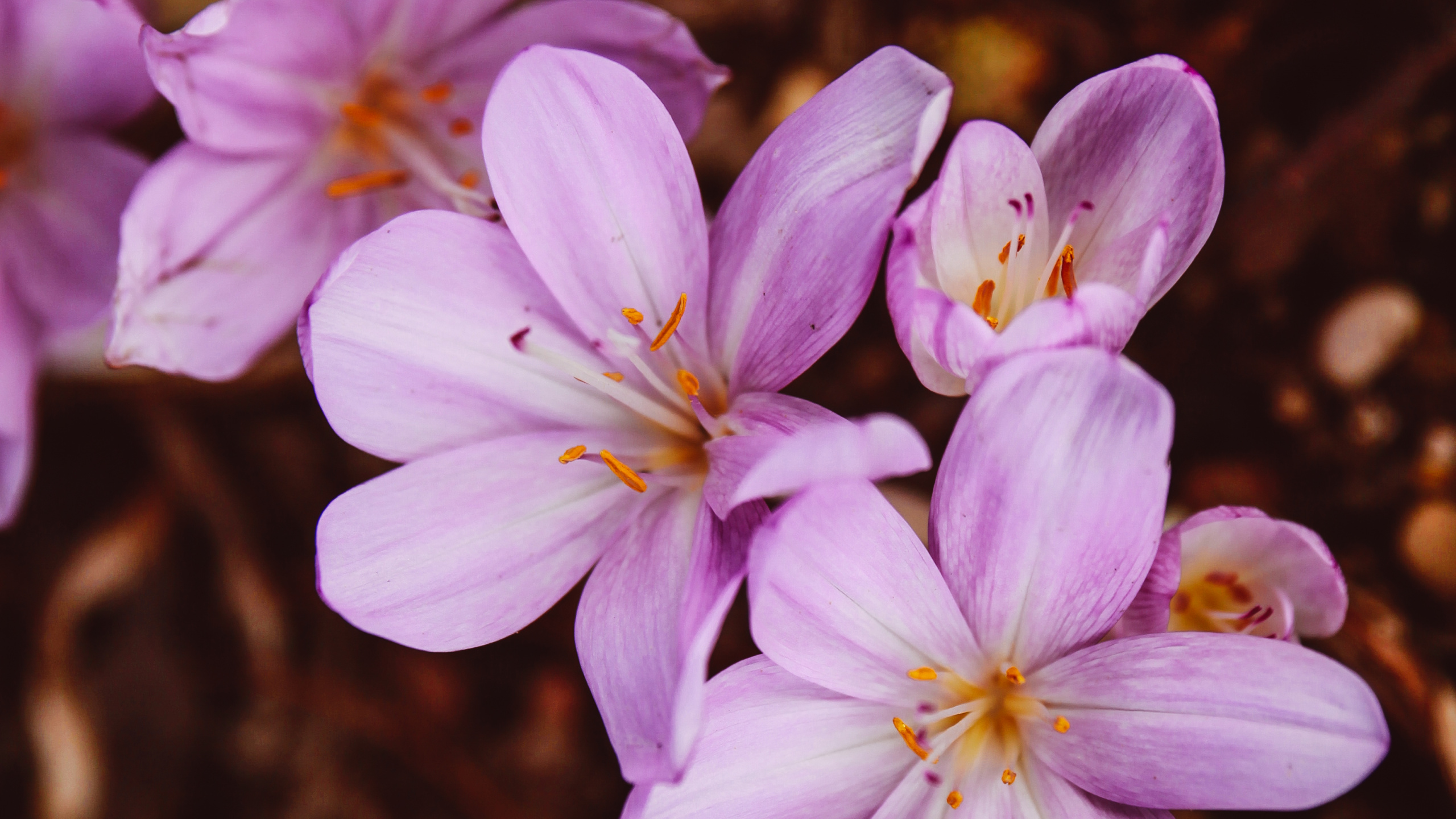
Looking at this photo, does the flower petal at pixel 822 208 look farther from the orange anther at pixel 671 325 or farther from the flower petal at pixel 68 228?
the flower petal at pixel 68 228

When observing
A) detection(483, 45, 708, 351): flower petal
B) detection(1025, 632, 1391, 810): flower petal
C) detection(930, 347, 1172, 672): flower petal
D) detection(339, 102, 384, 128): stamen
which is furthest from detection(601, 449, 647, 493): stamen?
detection(339, 102, 384, 128): stamen

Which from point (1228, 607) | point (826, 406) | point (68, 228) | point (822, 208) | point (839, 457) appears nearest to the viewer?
point (839, 457)

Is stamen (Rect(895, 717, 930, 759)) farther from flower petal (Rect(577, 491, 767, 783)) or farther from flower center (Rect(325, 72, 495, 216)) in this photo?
flower center (Rect(325, 72, 495, 216))

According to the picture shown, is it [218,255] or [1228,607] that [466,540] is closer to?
[218,255]

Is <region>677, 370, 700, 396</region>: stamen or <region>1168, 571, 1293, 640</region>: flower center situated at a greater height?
<region>677, 370, 700, 396</region>: stamen

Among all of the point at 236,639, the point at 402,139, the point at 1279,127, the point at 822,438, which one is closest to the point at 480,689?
the point at 236,639

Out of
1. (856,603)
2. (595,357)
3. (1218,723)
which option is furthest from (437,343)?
(1218,723)
